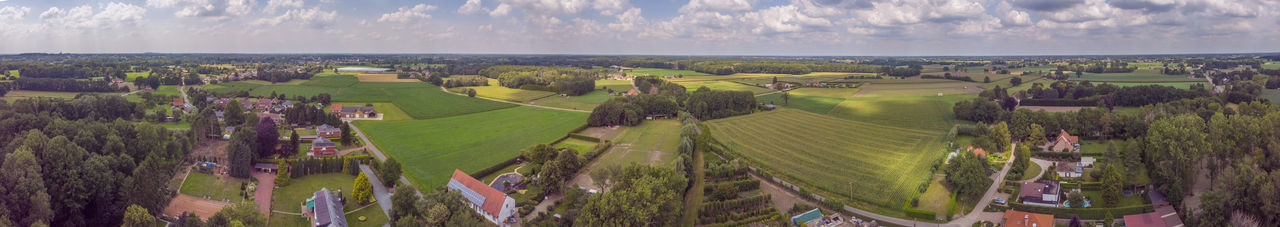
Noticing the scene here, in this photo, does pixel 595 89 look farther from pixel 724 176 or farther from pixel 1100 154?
pixel 1100 154

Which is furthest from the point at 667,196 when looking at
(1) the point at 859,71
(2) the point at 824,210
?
(1) the point at 859,71

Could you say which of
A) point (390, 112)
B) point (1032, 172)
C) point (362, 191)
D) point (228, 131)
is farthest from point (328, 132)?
point (1032, 172)

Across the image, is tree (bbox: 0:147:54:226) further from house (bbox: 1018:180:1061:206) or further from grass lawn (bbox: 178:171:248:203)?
house (bbox: 1018:180:1061:206)

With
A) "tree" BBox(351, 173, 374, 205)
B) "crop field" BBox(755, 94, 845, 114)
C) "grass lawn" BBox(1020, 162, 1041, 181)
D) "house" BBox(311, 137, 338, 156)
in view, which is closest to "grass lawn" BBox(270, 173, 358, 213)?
"tree" BBox(351, 173, 374, 205)

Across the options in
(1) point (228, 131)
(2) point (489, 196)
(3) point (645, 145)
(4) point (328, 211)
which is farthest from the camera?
(1) point (228, 131)

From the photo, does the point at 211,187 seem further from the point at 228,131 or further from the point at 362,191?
the point at 228,131

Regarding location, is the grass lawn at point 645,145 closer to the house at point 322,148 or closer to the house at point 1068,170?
the house at point 322,148
